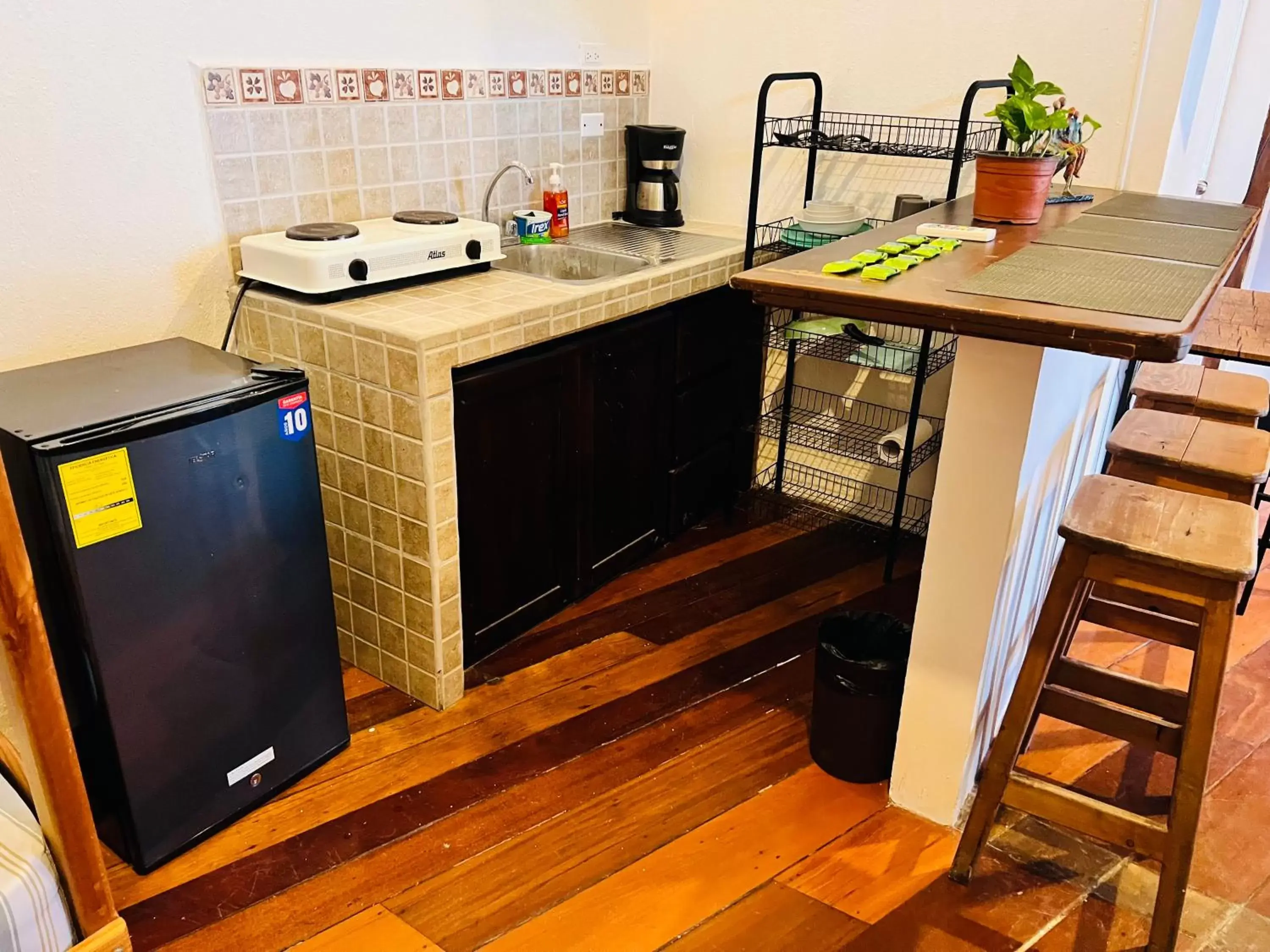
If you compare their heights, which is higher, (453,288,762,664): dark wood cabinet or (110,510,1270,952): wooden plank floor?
(453,288,762,664): dark wood cabinet

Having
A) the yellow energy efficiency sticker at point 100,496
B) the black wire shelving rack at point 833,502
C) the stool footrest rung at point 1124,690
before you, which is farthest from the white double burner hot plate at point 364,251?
the stool footrest rung at point 1124,690

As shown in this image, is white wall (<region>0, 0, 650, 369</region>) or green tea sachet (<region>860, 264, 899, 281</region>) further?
white wall (<region>0, 0, 650, 369</region>)

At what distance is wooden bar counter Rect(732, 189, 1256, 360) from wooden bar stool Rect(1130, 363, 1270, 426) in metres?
0.51

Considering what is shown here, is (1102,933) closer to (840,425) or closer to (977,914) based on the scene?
(977,914)

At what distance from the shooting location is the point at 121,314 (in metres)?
2.07

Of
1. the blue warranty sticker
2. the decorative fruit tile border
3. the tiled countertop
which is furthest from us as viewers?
the decorative fruit tile border

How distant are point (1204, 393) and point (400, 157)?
2.11 metres

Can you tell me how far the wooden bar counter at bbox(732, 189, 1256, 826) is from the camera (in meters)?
1.39

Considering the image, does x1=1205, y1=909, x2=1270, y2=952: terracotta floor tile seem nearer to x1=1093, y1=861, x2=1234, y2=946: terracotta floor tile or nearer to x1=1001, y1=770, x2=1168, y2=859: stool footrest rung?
x1=1093, y1=861, x2=1234, y2=946: terracotta floor tile

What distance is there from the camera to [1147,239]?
195 cm

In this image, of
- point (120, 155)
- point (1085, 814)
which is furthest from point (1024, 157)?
point (120, 155)

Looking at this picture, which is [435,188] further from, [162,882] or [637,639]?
[162,882]

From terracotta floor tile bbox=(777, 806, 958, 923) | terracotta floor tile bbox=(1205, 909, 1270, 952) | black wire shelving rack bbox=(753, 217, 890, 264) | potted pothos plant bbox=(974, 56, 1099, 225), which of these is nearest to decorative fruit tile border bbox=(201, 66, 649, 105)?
black wire shelving rack bbox=(753, 217, 890, 264)

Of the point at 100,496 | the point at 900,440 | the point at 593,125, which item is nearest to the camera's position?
the point at 100,496
